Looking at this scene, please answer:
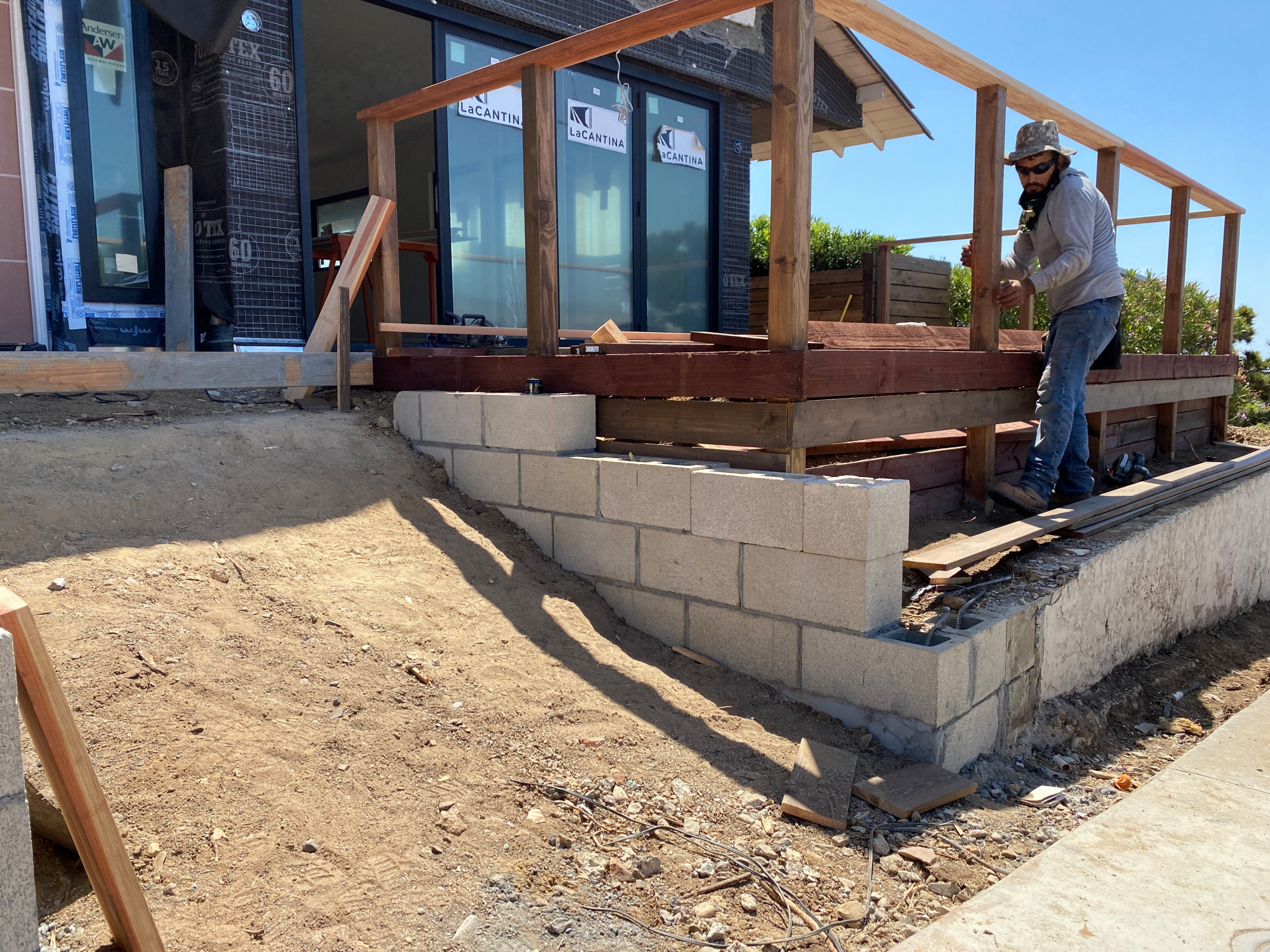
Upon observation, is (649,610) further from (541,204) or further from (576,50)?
(576,50)

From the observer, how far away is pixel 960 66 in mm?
4781

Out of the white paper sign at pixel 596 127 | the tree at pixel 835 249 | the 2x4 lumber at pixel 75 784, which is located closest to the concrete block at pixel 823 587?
the 2x4 lumber at pixel 75 784

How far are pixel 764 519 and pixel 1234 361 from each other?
26.5 ft

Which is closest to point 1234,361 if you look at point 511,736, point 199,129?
point 511,736

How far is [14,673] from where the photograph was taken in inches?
60.3

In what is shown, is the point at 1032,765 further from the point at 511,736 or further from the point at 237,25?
the point at 237,25

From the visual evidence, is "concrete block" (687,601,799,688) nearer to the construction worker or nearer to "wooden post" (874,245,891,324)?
the construction worker

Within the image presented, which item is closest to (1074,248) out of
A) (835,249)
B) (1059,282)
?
(1059,282)

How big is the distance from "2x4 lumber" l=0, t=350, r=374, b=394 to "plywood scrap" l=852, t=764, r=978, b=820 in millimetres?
4050

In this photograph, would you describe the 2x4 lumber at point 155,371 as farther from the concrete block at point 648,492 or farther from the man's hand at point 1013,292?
the man's hand at point 1013,292

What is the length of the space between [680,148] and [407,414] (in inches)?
243

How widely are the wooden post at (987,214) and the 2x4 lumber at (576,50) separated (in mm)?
1844

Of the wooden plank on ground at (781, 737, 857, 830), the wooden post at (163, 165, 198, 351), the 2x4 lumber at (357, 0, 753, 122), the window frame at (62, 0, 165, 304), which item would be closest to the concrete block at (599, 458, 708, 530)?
the wooden plank on ground at (781, 737, 857, 830)

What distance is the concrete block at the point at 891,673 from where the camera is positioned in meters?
3.29
